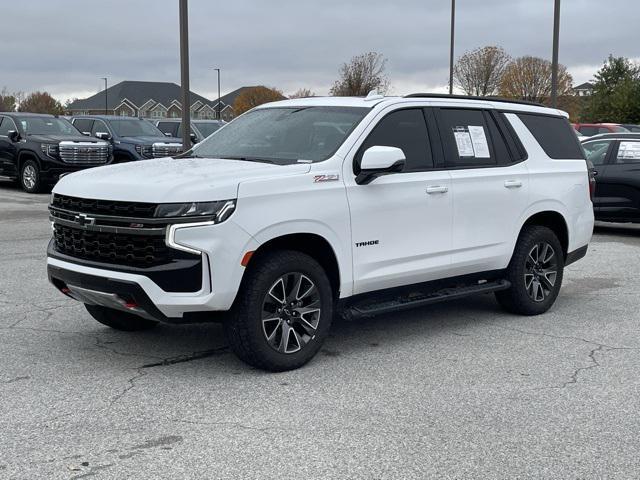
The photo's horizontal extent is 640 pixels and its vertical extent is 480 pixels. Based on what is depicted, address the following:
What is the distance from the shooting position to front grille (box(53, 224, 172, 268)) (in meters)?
4.99

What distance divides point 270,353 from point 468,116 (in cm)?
278

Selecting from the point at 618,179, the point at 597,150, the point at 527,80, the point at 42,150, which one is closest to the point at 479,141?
the point at 618,179

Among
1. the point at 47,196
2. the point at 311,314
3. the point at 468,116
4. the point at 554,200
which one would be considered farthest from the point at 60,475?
the point at 47,196

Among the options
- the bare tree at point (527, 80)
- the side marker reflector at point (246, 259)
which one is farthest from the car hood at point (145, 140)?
the bare tree at point (527, 80)

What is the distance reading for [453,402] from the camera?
4.89 meters

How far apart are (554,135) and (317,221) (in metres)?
3.20

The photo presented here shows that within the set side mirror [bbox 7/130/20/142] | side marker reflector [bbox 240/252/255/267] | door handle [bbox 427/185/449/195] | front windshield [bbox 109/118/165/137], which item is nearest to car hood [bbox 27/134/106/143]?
side mirror [bbox 7/130/20/142]

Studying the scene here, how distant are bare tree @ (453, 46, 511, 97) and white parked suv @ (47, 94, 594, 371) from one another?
220ft

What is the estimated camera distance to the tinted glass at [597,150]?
44.0 ft

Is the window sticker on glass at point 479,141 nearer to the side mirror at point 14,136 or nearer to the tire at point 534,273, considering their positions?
the tire at point 534,273

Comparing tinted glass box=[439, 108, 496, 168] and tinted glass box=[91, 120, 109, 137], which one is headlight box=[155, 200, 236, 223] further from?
tinted glass box=[91, 120, 109, 137]

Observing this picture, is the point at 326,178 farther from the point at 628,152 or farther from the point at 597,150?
the point at 597,150

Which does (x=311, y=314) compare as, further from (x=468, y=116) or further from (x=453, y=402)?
(x=468, y=116)

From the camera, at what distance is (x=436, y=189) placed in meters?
6.27
